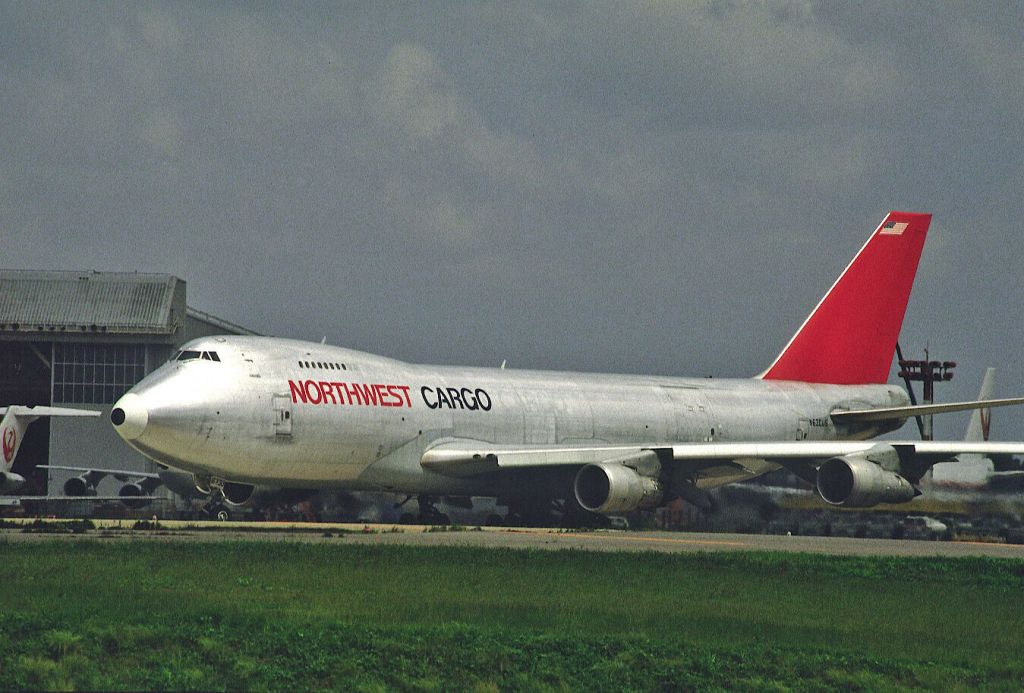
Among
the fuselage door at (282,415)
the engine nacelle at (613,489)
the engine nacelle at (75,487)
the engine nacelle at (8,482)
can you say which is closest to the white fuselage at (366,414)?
the fuselage door at (282,415)

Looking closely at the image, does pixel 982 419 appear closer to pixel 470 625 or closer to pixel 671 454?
pixel 671 454

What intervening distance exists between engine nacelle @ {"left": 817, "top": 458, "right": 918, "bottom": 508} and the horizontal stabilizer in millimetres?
5748

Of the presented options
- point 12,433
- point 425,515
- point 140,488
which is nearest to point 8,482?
point 12,433

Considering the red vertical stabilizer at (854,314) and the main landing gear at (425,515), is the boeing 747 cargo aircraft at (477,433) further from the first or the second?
the red vertical stabilizer at (854,314)

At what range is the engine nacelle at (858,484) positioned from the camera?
118 ft

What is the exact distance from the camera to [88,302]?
67625 millimetres

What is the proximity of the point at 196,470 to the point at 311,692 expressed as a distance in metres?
20.3

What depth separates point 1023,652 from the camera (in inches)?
694

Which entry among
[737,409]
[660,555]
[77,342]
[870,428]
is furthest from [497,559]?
[77,342]

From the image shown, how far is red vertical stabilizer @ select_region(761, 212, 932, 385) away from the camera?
170ft

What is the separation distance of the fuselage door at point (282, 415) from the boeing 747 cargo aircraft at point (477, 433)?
1.2 inches

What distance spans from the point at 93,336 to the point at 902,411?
35.2 metres

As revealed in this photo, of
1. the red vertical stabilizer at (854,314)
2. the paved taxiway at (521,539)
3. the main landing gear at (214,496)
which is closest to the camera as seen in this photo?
the paved taxiway at (521,539)

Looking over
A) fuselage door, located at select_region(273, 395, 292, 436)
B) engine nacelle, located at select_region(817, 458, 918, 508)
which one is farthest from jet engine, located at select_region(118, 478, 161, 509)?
engine nacelle, located at select_region(817, 458, 918, 508)
